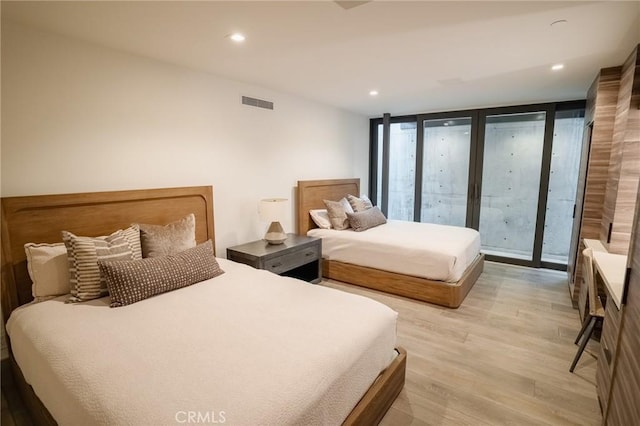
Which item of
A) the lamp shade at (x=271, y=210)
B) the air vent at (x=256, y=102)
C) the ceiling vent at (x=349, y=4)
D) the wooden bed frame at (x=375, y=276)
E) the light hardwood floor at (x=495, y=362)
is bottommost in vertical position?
the light hardwood floor at (x=495, y=362)

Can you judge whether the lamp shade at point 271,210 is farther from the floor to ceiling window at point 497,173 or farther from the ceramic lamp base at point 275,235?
the floor to ceiling window at point 497,173

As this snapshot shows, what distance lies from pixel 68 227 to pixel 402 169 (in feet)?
16.0

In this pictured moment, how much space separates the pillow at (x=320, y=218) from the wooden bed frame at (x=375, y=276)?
0.26 feet

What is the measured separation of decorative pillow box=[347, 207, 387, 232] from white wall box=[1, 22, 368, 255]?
0.83m

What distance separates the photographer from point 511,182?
4699 millimetres

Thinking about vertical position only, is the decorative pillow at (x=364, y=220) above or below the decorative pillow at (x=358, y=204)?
below

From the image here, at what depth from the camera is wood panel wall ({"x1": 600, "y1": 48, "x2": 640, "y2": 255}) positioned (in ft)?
8.21

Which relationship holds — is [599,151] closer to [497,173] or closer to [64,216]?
[497,173]

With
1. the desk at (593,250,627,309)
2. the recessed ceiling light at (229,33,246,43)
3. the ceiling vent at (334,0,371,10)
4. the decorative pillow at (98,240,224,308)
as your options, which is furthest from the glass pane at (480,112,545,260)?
the decorative pillow at (98,240,224,308)

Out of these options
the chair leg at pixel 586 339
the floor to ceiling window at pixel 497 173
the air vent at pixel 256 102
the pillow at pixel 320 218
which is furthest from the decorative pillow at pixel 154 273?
the floor to ceiling window at pixel 497 173

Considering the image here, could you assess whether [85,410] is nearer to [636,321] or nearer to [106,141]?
[106,141]

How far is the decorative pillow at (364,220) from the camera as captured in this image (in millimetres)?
4141

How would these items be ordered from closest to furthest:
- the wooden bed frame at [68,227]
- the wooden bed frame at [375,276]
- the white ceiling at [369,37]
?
1. the wooden bed frame at [68,227]
2. the white ceiling at [369,37]
3. the wooden bed frame at [375,276]

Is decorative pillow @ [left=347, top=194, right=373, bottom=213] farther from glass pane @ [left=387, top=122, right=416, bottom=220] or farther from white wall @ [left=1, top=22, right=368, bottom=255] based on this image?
glass pane @ [left=387, top=122, right=416, bottom=220]
